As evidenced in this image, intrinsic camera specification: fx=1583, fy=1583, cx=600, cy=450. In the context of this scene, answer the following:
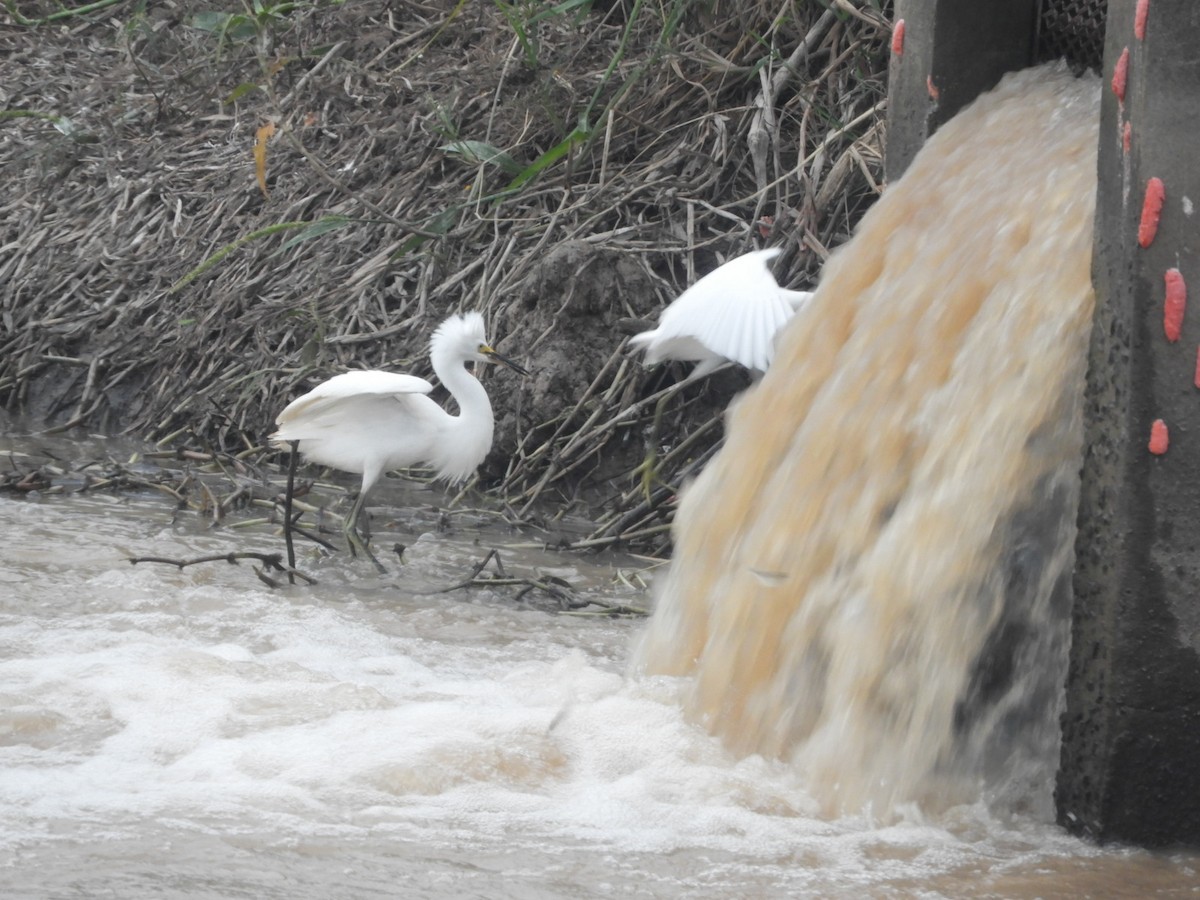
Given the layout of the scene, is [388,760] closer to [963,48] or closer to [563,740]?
[563,740]

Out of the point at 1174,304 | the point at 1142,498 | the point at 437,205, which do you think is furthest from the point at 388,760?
the point at 437,205

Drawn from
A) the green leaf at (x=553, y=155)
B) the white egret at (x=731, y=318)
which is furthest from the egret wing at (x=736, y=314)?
the green leaf at (x=553, y=155)

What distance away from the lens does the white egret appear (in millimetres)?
4754

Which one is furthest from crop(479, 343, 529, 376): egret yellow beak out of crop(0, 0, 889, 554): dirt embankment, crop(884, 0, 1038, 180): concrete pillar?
crop(884, 0, 1038, 180): concrete pillar

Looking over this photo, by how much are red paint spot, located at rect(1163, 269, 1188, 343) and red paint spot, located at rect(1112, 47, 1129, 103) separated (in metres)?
0.35

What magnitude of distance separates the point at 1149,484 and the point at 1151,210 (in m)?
0.44

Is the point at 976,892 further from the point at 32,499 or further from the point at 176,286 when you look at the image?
the point at 176,286

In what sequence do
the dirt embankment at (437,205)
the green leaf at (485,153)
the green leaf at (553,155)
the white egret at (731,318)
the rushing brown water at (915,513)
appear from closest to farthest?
the rushing brown water at (915,513), the white egret at (731,318), the dirt embankment at (437,205), the green leaf at (553,155), the green leaf at (485,153)

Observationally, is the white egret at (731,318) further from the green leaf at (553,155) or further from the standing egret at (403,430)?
the green leaf at (553,155)

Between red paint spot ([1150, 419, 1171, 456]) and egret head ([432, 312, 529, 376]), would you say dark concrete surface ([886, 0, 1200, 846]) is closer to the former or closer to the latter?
red paint spot ([1150, 419, 1171, 456])

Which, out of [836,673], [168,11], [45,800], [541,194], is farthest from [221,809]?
[168,11]

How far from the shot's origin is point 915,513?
9.61ft

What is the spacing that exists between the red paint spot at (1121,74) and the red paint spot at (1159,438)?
0.58 meters

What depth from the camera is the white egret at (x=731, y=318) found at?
4754 millimetres
